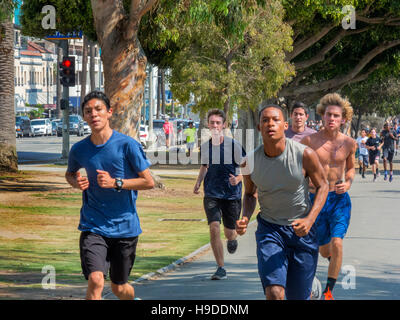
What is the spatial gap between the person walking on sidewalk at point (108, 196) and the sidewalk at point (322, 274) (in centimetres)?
194

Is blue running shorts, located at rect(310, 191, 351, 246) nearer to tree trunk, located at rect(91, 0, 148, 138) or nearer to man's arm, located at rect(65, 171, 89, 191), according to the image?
man's arm, located at rect(65, 171, 89, 191)

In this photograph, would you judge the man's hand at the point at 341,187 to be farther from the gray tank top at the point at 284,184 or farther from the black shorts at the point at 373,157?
the black shorts at the point at 373,157

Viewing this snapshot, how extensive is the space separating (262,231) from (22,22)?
2111 cm

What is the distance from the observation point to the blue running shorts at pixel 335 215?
26.7ft

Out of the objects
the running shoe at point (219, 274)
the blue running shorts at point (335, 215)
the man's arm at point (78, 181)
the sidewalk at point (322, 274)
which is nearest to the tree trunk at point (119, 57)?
the sidewalk at point (322, 274)

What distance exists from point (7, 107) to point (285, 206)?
20378mm

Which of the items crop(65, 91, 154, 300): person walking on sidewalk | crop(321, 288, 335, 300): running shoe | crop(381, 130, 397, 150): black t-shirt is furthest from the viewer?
crop(381, 130, 397, 150): black t-shirt

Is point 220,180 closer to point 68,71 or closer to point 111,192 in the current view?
point 111,192

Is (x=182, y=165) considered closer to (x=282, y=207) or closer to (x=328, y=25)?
(x=328, y=25)

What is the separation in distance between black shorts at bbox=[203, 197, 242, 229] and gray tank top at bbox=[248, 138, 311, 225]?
3449 mm

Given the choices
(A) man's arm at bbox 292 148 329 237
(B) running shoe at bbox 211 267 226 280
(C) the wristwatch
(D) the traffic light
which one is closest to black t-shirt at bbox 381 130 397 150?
(D) the traffic light

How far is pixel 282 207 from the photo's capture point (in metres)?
6.14

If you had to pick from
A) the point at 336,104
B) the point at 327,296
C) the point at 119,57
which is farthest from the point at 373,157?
the point at 327,296

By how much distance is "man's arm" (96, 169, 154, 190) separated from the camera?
19.8 ft
